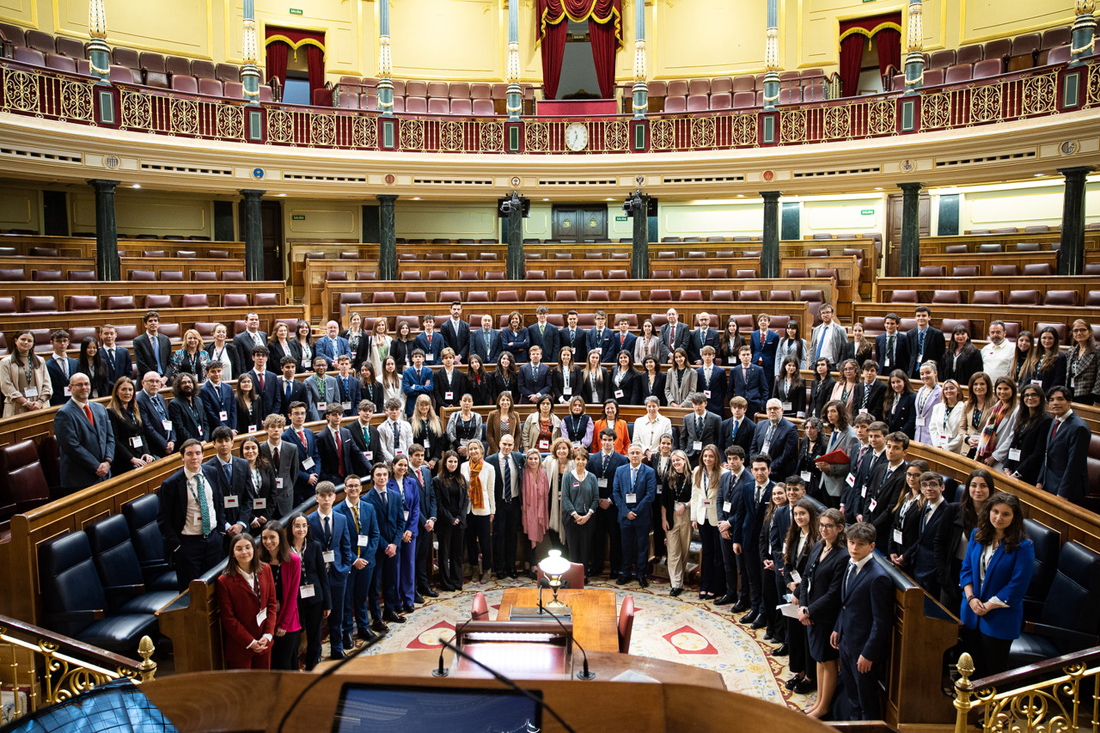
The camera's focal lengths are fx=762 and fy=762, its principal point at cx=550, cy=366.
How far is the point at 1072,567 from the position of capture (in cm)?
379

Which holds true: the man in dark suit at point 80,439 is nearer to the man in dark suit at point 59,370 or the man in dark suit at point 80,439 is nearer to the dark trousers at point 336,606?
the man in dark suit at point 59,370

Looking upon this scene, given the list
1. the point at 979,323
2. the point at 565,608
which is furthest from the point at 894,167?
the point at 565,608

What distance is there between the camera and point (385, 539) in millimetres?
5719

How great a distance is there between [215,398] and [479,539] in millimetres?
2495

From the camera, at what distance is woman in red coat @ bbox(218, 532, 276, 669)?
4.02m

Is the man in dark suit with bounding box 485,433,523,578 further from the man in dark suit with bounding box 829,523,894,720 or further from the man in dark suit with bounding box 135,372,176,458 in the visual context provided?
the man in dark suit with bounding box 829,523,894,720

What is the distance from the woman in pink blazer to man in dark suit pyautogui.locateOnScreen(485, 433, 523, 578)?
2.41m

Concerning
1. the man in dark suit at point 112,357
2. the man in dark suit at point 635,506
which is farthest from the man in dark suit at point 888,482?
the man in dark suit at point 112,357

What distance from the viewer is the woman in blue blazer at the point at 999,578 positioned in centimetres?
371

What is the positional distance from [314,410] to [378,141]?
666cm

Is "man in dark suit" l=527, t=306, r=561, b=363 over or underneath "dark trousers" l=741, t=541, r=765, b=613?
over

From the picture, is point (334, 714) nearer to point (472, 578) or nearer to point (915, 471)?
point (915, 471)

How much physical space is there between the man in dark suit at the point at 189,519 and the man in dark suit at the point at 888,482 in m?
4.09

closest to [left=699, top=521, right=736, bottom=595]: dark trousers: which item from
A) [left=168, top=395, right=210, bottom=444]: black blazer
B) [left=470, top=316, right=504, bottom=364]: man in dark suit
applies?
[left=470, top=316, right=504, bottom=364]: man in dark suit
